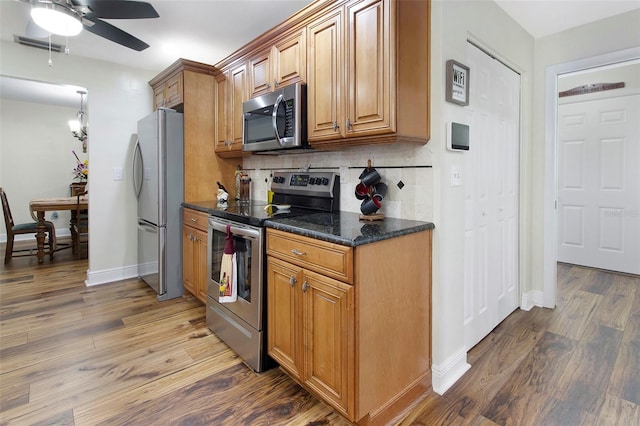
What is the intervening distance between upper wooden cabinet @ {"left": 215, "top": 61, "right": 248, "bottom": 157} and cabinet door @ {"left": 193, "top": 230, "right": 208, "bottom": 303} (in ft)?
2.82

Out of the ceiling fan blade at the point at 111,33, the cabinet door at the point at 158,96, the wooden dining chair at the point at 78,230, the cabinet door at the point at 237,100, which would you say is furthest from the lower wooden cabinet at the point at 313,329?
the wooden dining chair at the point at 78,230

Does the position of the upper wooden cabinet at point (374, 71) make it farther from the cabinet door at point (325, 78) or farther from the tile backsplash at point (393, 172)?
the tile backsplash at point (393, 172)

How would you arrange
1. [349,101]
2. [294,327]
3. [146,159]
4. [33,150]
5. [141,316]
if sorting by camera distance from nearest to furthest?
[294,327]
[349,101]
[141,316]
[146,159]
[33,150]

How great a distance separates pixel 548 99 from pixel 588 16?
60 centimetres

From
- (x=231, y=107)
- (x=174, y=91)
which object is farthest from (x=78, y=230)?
(x=231, y=107)

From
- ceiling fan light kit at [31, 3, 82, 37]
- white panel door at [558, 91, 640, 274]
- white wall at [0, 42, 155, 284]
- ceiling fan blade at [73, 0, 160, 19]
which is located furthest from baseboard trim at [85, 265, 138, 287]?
white panel door at [558, 91, 640, 274]

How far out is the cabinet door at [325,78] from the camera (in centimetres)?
194

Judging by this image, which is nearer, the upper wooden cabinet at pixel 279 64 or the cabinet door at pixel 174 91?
the upper wooden cabinet at pixel 279 64

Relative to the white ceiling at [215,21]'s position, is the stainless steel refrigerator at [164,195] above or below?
below

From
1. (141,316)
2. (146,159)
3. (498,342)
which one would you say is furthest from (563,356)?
(146,159)

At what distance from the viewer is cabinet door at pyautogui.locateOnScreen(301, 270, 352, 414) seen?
4.81ft

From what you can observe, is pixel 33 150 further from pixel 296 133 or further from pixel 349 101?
pixel 349 101

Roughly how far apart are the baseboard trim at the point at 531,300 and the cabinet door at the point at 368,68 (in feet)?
7.22

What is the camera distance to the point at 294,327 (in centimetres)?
175
